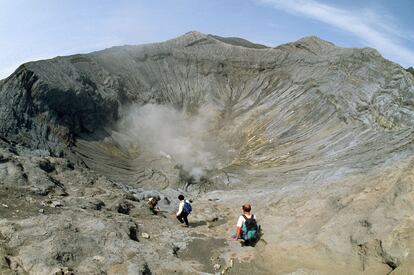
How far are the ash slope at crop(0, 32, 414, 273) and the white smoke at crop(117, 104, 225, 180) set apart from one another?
64 centimetres

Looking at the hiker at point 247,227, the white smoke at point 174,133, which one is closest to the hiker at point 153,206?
the hiker at point 247,227

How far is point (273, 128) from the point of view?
25547mm

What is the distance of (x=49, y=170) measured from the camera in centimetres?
1561

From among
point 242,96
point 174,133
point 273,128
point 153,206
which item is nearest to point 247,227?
point 153,206

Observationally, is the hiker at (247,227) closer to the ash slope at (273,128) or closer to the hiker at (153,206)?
the ash slope at (273,128)

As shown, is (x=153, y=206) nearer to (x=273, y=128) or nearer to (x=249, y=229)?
(x=249, y=229)

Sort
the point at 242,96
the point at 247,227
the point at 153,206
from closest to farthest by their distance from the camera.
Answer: the point at 247,227 → the point at 153,206 → the point at 242,96

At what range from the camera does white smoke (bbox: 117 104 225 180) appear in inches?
984

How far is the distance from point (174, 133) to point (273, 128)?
6.30 m

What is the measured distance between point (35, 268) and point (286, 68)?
25.4 meters

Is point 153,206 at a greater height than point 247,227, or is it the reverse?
point 247,227

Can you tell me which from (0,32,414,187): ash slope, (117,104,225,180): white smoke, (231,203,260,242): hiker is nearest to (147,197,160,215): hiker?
(231,203,260,242): hiker

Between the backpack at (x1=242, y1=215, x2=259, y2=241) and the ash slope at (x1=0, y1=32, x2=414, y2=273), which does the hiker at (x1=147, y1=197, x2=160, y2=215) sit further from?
the backpack at (x1=242, y1=215, x2=259, y2=241)

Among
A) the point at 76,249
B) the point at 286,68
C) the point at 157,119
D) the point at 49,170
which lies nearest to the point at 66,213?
the point at 76,249
